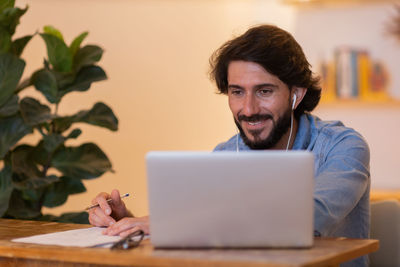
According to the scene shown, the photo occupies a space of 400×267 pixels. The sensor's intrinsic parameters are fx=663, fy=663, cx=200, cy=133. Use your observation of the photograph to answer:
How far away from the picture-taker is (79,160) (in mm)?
3201

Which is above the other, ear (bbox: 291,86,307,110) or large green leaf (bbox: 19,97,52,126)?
ear (bbox: 291,86,307,110)

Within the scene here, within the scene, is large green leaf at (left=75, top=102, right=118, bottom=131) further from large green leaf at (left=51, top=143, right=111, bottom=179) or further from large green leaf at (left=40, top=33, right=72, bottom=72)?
large green leaf at (left=40, top=33, right=72, bottom=72)

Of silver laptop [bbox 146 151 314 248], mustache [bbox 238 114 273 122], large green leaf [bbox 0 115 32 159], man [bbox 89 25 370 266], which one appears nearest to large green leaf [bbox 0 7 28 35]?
large green leaf [bbox 0 115 32 159]

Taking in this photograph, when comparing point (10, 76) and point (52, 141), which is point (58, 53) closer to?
point (10, 76)

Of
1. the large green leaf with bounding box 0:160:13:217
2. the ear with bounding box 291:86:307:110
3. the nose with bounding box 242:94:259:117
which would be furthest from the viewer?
the large green leaf with bounding box 0:160:13:217

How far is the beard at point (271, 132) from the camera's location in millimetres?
2316

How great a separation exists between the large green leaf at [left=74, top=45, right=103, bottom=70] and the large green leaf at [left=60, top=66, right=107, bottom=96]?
0.17ft

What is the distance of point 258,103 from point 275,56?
19 cm

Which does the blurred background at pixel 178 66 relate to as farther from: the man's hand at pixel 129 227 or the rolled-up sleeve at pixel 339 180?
the man's hand at pixel 129 227

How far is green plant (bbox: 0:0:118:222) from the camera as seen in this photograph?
118 inches

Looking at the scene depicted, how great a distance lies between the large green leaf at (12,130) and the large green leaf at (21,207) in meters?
0.27

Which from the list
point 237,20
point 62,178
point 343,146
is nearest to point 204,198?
point 343,146

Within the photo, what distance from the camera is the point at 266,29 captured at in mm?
2439

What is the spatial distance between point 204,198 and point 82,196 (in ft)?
10.4
